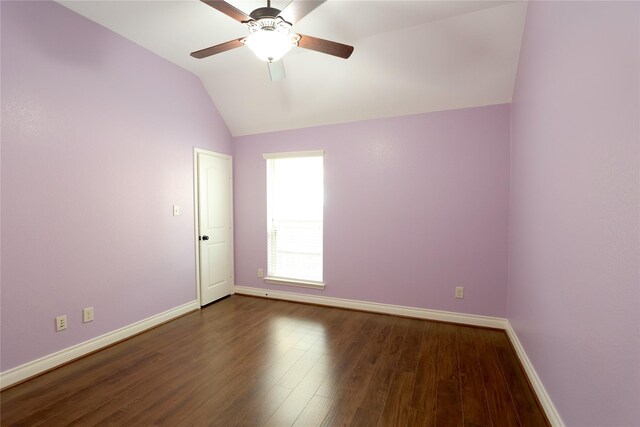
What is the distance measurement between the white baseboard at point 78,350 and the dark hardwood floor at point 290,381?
0.22ft

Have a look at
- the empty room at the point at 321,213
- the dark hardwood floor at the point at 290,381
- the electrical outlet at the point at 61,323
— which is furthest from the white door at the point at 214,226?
the electrical outlet at the point at 61,323

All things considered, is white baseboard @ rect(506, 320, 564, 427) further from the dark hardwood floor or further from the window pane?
the window pane

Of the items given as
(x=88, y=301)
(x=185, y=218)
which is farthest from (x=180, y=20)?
(x=88, y=301)

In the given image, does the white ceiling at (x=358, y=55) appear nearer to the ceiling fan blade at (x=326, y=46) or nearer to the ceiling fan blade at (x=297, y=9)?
the ceiling fan blade at (x=326, y=46)

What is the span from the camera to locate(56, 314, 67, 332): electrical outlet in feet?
7.59

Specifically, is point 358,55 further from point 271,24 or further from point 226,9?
point 226,9

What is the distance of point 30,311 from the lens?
84.7 inches

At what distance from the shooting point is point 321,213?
12.7ft

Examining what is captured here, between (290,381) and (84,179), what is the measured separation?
2.45 meters

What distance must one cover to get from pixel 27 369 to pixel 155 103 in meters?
2.61

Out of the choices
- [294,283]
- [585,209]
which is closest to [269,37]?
[585,209]

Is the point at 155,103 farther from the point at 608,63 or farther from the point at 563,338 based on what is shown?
the point at 563,338

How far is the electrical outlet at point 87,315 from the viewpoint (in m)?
2.49

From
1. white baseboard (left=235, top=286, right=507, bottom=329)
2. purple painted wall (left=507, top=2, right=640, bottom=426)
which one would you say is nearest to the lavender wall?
white baseboard (left=235, top=286, right=507, bottom=329)
